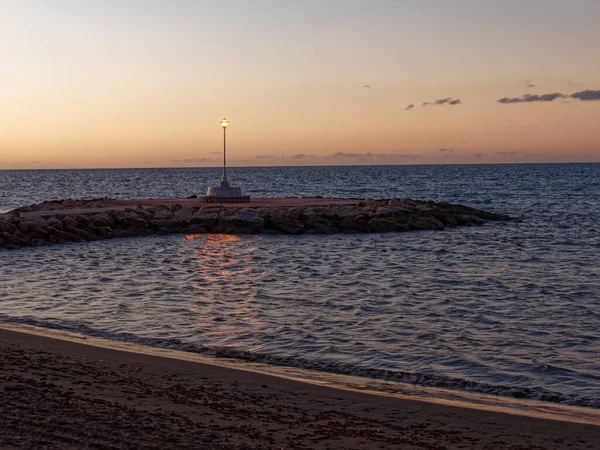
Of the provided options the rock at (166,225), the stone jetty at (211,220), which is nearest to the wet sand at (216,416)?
the stone jetty at (211,220)

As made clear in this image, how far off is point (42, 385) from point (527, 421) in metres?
5.25

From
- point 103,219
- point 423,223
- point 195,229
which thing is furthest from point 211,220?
point 423,223

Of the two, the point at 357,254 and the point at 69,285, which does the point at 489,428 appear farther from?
the point at 357,254

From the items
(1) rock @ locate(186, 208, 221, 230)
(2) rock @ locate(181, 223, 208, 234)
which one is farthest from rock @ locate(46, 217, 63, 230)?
(1) rock @ locate(186, 208, 221, 230)

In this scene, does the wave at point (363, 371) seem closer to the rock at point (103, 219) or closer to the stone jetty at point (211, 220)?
the stone jetty at point (211, 220)

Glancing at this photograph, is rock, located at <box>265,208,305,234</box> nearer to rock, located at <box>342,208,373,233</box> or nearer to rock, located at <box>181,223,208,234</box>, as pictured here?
rock, located at <box>342,208,373,233</box>

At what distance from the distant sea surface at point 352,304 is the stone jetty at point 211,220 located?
204 cm

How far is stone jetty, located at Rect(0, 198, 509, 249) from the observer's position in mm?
29547

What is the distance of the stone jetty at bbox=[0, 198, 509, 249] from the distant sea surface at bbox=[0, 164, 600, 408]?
2044mm

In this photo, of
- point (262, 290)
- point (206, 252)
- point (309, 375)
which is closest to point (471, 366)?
point (309, 375)

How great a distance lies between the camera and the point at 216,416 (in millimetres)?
7395

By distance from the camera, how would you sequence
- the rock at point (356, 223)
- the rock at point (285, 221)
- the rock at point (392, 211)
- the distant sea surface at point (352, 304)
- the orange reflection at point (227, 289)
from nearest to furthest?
the distant sea surface at point (352, 304), the orange reflection at point (227, 289), the rock at point (285, 221), the rock at point (356, 223), the rock at point (392, 211)

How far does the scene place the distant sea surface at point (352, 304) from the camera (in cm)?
1063

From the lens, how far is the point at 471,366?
1046 centimetres
